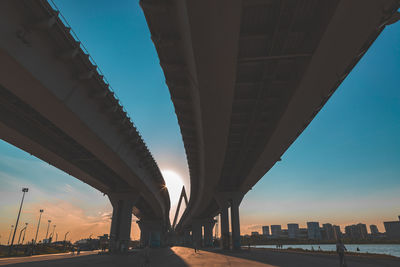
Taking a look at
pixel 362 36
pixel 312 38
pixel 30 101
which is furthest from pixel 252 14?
pixel 30 101

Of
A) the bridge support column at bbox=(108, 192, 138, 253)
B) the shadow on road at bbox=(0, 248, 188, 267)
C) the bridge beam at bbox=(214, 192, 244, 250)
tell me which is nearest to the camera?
the shadow on road at bbox=(0, 248, 188, 267)

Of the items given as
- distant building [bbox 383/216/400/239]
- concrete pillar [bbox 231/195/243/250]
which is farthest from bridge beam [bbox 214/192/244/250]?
distant building [bbox 383/216/400/239]

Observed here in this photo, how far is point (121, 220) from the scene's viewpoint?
40.3 metres

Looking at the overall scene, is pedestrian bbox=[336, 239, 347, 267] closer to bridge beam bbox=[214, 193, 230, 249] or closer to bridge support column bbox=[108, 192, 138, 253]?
bridge beam bbox=[214, 193, 230, 249]

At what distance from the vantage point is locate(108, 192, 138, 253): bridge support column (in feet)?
125

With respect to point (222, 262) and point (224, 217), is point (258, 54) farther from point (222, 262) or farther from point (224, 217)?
point (224, 217)

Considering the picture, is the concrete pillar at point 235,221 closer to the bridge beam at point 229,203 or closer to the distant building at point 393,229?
the bridge beam at point 229,203

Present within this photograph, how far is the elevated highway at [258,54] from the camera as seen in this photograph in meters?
9.39

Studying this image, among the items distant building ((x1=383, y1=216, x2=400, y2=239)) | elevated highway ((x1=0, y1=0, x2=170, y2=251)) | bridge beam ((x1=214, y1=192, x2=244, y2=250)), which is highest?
elevated highway ((x1=0, y1=0, x2=170, y2=251))

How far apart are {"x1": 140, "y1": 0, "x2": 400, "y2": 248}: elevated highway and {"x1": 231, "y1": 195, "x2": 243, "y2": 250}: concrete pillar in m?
24.9

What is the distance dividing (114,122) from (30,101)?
749cm

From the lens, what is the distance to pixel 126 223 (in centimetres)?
3978

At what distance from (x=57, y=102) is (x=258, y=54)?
12550 mm

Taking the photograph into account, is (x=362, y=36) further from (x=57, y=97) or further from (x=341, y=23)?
(x=57, y=97)
